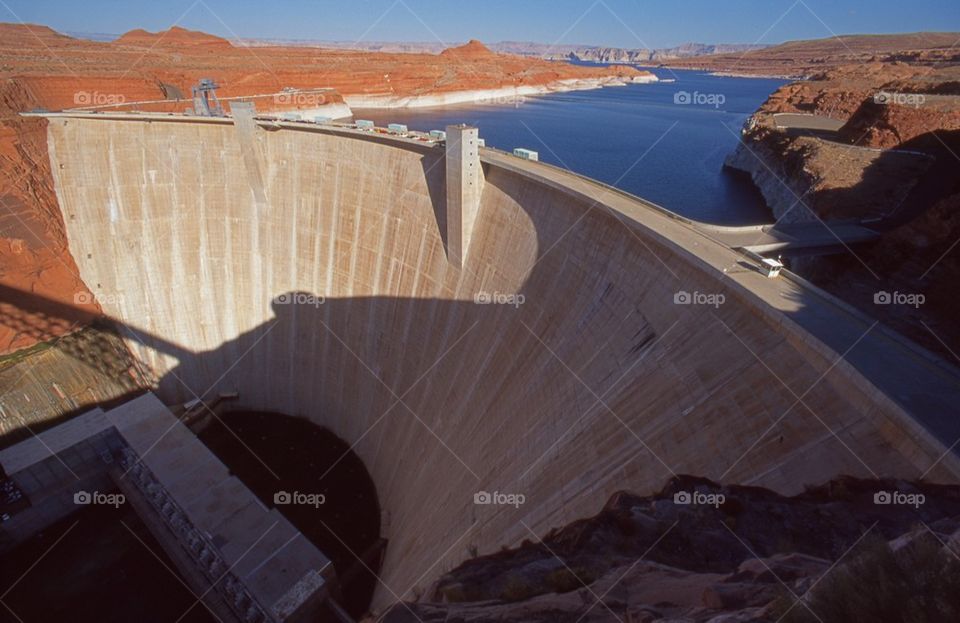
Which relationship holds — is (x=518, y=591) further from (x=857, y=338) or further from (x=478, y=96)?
(x=478, y=96)

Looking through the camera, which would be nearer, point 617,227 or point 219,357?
point 617,227

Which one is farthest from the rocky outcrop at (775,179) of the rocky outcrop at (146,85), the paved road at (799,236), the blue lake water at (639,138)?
the rocky outcrop at (146,85)

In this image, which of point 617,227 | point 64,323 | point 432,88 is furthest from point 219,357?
point 432,88

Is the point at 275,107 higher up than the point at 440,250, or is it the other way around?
the point at 275,107

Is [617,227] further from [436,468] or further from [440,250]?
[436,468]

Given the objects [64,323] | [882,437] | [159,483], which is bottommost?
[159,483]

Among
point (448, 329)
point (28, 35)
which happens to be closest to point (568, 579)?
point (448, 329)
